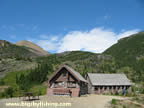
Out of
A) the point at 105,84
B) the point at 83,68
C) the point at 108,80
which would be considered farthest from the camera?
the point at 83,68

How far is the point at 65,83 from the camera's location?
35812 mm

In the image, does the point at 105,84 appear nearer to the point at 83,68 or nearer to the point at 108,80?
the point at 108,80

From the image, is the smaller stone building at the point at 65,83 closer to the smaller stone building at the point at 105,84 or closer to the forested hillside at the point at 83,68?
the forested hillside at the point at 83,68

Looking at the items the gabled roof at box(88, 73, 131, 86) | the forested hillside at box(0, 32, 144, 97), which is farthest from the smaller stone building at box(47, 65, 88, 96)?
the gabled roof at box(88, 73, 131, 86)

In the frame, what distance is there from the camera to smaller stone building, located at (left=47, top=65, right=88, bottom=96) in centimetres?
3397

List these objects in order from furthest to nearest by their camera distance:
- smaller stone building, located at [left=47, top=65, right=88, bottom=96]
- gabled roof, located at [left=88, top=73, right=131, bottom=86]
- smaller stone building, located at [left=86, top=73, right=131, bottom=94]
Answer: gabled roof, located at [left=88, top=73, right=131, bottom=86], smaller stone building, located at [left=86, top=73, right=131, bottom=94], smaller stone building, located at [left=47, top=65, right=88, bottom=96]

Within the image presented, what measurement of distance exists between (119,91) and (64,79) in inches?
790

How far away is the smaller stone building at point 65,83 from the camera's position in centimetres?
3397

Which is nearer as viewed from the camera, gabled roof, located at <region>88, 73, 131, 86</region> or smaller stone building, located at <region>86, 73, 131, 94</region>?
smaller stone building, located at <region>86, 73, 131, 94</region>

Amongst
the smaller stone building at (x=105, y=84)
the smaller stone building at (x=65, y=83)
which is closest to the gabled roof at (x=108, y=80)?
the smaller stone building at (x=105, y=84)

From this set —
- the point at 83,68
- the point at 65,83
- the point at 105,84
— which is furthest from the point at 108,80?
the point at 83,68

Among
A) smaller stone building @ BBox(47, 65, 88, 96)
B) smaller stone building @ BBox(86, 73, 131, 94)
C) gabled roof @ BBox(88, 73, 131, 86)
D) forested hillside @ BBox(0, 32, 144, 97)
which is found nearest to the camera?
smaller stone building @ BBox(47, 65, 88, 96)

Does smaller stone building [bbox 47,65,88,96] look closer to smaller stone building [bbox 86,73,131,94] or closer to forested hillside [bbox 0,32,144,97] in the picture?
forested hillside [bbox 0,32,144,97]

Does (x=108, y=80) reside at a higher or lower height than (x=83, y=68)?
lower
